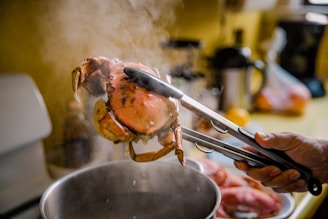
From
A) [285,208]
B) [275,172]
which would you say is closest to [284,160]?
[275,172]

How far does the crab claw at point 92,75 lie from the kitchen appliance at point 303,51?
1.71 meters

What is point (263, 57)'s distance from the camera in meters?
2.16

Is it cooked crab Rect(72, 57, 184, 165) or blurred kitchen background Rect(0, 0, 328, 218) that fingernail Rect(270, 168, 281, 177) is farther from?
blurred kitchen background Rect(0, 0, 328, 218)

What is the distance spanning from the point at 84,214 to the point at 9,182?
1.29 ft

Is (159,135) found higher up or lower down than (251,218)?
higher up

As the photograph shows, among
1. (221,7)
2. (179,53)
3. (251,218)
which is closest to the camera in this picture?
(251,218)

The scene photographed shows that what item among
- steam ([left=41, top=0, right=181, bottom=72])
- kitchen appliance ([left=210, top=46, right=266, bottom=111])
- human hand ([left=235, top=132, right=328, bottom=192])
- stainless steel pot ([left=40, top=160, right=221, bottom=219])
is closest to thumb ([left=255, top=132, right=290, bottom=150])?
human hand ([left=235, top=132, right=328, bottom=192])

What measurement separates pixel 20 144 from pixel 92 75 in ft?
1.49

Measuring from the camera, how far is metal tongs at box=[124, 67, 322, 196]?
0.54m

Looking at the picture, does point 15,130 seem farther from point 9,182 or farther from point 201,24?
point 201,24

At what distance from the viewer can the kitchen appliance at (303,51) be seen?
2.03m

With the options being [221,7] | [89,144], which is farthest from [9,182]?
[221,7]

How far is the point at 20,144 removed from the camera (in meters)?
0.93

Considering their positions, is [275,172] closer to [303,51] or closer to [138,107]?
[138,107]
